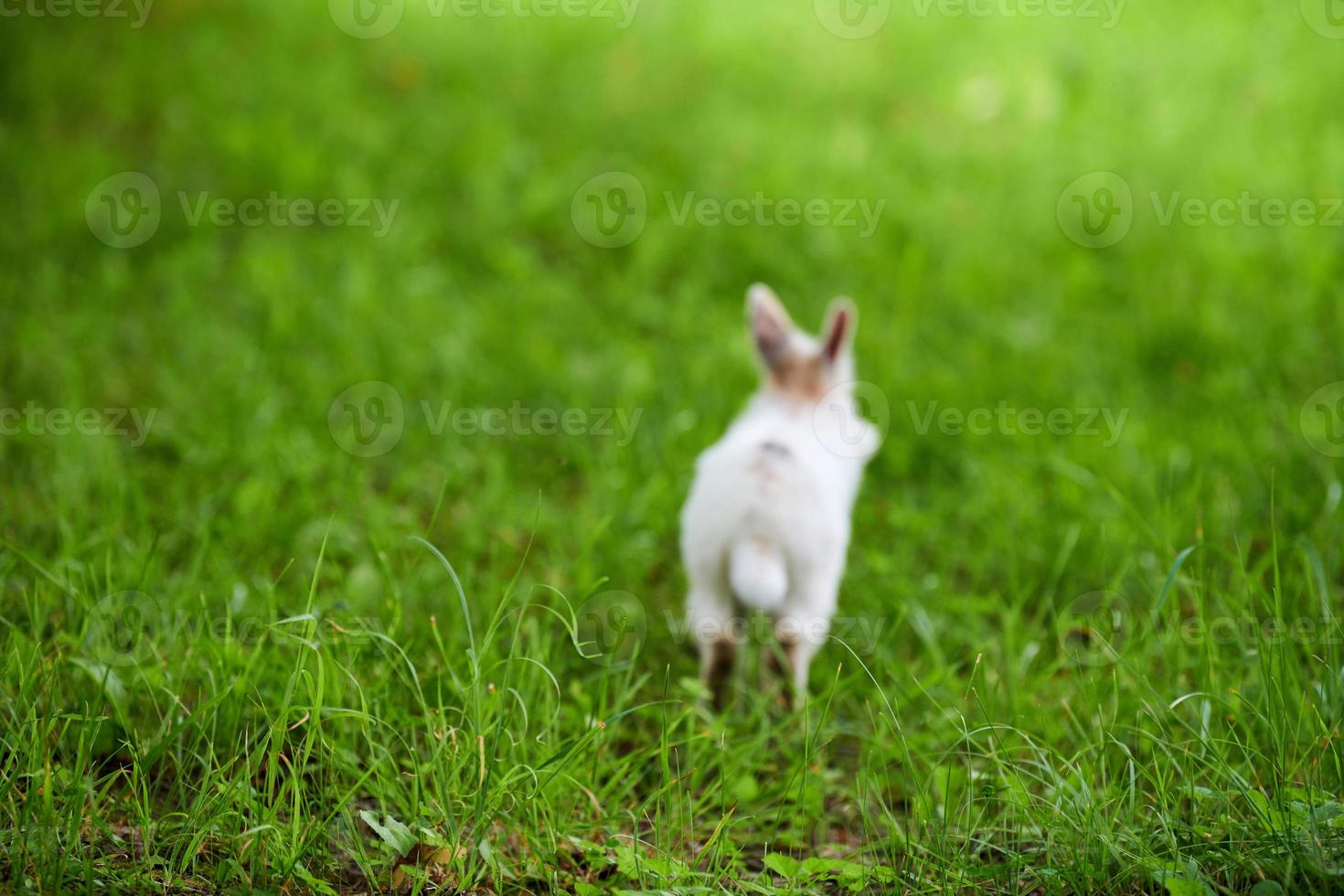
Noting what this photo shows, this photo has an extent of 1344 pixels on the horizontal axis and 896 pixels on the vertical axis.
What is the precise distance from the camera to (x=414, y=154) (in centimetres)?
708

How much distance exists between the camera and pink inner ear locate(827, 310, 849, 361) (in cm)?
399

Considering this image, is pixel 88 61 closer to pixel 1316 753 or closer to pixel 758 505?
pixel 758 505

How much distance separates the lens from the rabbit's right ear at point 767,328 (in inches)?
166

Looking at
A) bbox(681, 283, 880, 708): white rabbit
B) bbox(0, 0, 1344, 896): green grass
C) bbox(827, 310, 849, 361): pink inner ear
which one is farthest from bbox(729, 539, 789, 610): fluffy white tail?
bbox(827, 310, 849, 361): pink inner ear

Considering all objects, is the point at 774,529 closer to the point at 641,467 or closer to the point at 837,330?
the point at 837,330

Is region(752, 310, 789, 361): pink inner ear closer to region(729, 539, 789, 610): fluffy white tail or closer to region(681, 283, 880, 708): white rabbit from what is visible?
region(681, 283, 880, 708): white rabbit

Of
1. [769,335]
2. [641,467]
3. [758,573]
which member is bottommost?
[758,573]

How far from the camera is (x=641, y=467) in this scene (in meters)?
4.60

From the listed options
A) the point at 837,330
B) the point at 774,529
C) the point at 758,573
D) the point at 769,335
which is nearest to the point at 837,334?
the point at 837,330

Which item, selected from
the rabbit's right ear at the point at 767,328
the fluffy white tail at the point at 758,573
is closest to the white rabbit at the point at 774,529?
the fluffy white tail at the point at 758,573

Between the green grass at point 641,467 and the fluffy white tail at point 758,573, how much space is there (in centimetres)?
33

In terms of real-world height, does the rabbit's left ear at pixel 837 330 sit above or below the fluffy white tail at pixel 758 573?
above

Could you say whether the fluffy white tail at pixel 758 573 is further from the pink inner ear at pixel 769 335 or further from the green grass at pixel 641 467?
the pink inner ear at pixel 769 335

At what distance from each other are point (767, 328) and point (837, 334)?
33cm
